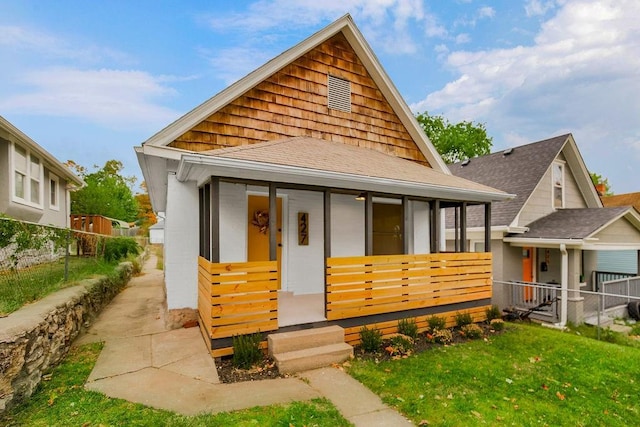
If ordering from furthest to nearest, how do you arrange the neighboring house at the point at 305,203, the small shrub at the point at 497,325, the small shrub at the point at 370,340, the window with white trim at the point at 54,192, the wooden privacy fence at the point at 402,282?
the window with white trim at the point at 54,192
the small shrub at the point at 497,325
the wooden privacy fence at the point at 402,282
the small shrub at the point at 370,340
the neighboring house at the point at 305,203

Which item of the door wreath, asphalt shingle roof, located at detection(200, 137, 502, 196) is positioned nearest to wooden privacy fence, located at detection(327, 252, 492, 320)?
asphalt shingle roof, located at detection(200, 137, 502, 196)

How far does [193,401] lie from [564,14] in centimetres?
1781

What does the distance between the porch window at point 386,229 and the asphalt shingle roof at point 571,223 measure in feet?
14.7

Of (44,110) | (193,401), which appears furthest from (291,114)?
(44,110)

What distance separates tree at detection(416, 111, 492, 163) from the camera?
26578 mm

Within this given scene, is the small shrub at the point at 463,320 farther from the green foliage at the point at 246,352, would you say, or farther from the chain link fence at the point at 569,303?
the green foliage at the point at 246,352

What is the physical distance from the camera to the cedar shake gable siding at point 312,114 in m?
6.62

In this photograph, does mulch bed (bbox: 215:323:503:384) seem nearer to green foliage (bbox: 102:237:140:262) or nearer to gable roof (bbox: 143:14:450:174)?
gable roof (bbox: 143:14:450:174)

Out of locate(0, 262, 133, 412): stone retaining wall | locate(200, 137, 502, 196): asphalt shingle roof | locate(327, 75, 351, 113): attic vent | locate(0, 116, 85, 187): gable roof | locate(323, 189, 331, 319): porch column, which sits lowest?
locate(0, 262, 133, 412): stone retaining wall

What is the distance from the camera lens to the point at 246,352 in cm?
418

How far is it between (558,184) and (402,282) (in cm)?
973

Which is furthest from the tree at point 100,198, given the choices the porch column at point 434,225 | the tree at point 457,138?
the tree at point 457,138

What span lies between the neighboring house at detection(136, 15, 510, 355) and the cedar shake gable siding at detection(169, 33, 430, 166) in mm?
27

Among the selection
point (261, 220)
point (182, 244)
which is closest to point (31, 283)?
point (182, 244)
